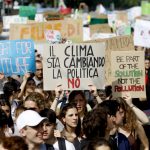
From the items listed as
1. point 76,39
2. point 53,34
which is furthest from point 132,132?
point 76,39

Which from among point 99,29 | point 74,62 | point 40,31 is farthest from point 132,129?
point 99,29

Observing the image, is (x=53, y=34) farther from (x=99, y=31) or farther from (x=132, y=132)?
(x=132, y=132)

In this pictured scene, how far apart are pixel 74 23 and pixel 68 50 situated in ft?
17.3

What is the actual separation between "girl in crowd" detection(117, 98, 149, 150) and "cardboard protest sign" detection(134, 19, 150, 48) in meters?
7.43

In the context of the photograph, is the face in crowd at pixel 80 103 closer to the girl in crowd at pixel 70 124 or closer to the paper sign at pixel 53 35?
the girl in crowd at pixel 70 124

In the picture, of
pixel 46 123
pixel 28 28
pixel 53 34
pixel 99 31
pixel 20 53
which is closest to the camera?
pixel 46 123

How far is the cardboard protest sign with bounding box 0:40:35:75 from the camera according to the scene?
1045 centimetres

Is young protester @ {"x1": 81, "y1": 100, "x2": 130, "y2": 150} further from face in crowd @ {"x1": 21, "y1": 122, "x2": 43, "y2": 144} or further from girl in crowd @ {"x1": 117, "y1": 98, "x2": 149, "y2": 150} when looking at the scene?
face in crowd @ {"x1": 21, "y1": 122, "x2": 43, "y2": 144}

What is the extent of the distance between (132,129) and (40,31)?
7.11 m

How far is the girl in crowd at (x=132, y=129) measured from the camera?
7.39 meters

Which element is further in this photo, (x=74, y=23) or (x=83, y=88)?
(x=74, y=23)

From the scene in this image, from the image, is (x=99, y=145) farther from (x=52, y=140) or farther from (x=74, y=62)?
(x=74, y=62)

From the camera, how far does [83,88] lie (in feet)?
29.8

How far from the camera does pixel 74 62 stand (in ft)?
30.6
